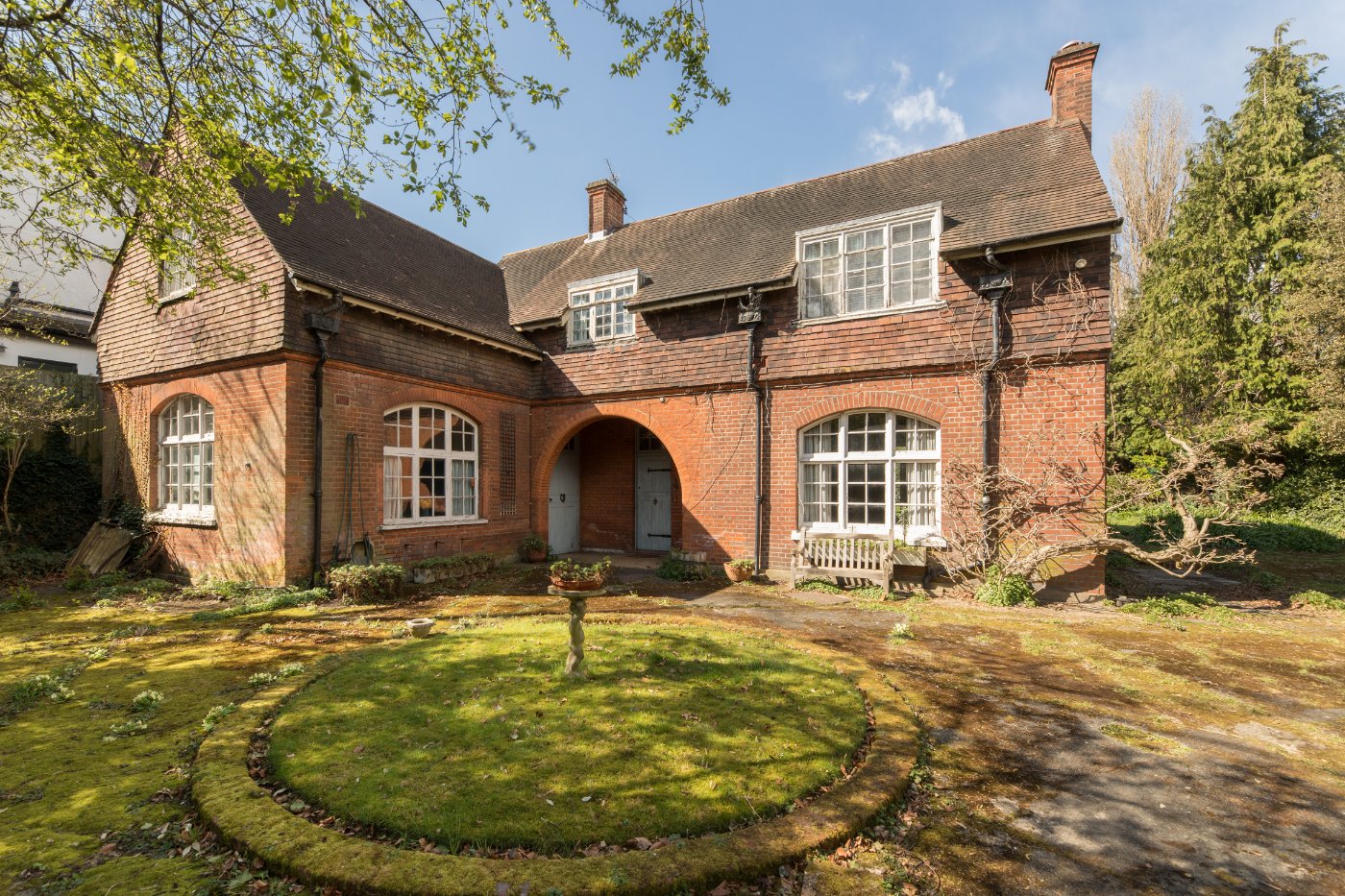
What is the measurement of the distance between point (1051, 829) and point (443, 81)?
8.05 meters

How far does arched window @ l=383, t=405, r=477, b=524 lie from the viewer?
10.6 metres

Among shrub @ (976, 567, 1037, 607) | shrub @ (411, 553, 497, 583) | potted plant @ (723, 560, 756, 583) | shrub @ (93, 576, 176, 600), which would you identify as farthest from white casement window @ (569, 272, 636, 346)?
shrub @ (93, 576, 176, 600)

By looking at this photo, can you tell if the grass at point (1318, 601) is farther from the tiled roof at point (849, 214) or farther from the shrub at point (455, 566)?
the shrub at point (455, 566)

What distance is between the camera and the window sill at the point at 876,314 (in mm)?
9797

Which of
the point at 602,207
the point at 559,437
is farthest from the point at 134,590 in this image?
the point at 602,207

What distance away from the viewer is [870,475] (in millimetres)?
10438

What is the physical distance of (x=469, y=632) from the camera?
668cm

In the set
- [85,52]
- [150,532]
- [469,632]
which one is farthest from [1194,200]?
[150,532]

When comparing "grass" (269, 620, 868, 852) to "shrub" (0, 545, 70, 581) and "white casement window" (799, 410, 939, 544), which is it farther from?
"shrub" (0, 545, 70, 581)

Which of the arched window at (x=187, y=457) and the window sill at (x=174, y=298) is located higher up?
the window sill at (x=174, y=298)

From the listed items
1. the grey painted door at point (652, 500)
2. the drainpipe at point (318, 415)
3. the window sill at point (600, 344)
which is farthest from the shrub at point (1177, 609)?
the drainpipe at point (318, 415)

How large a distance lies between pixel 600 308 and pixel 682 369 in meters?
2.85

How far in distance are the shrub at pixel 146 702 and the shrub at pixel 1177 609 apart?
11568mm

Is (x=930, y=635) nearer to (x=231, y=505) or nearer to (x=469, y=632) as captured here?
(x=469, y=632)
